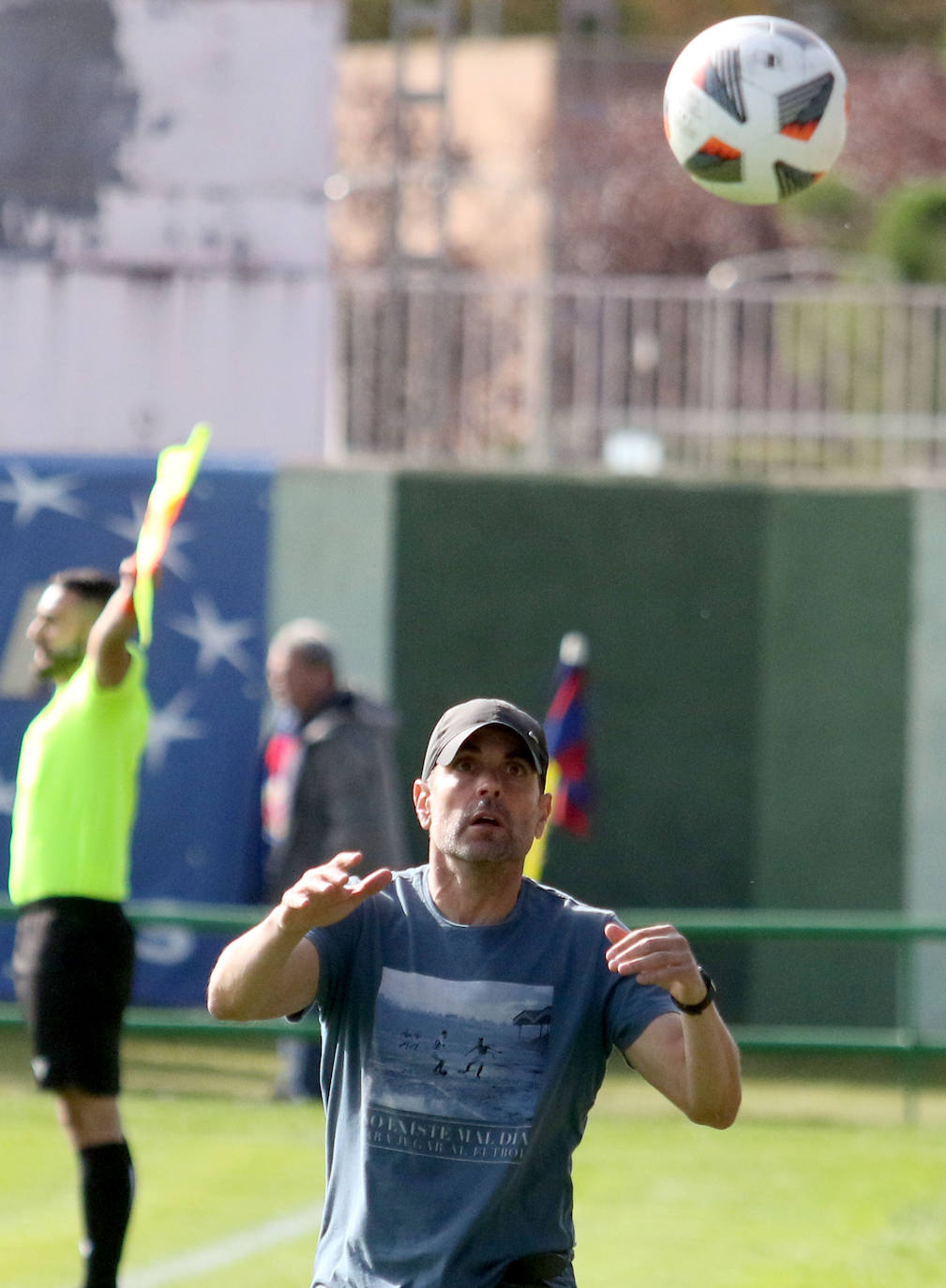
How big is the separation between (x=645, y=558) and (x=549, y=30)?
25843 mm

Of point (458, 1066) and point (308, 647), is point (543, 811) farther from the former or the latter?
point (308, 647)

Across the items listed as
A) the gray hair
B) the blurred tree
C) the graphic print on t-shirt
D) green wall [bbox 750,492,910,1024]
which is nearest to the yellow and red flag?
the graphic print on t-shirt

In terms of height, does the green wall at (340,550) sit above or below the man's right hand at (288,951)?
above

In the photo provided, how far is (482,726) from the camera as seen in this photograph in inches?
149

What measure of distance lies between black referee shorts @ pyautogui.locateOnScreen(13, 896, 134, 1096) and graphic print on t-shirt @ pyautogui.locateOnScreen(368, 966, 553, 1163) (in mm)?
2774

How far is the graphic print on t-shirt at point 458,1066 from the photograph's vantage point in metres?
3.74

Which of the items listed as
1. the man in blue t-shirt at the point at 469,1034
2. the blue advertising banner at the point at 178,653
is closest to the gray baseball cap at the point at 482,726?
the man in blue t-shirt at the point at 469,1034

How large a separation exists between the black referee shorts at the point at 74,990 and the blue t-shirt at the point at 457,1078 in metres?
2.64

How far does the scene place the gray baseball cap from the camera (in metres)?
3.79

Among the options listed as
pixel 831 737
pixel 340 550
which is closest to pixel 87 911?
pixel 340 550

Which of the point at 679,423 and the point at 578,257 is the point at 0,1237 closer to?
the point at 679,423

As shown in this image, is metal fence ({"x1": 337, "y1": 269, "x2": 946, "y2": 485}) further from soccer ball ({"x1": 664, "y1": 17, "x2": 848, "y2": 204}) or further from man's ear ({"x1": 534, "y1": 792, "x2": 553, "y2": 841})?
man's ear ({"x1": 534, "y1": 792, "x2": 553, "y2": 841})

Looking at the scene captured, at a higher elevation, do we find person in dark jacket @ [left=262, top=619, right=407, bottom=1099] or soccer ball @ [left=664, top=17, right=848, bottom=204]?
soccer ball @ [left=664, top=17, right=848, bottom=204]

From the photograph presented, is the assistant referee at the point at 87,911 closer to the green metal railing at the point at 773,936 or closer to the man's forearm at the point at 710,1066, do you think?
the man's forearm at the point at 710,1066
